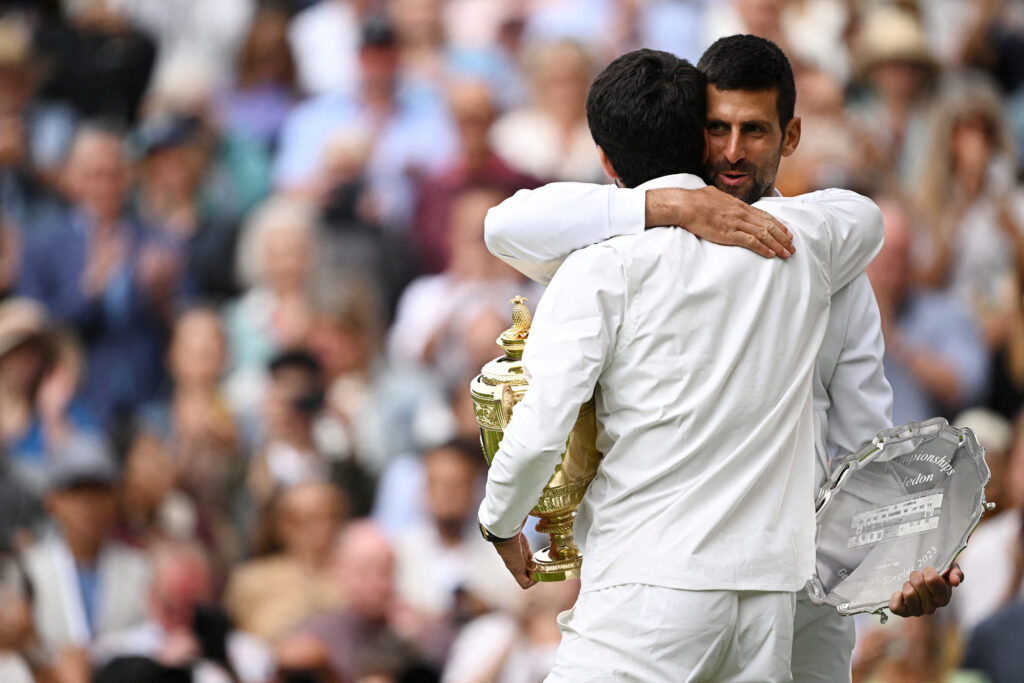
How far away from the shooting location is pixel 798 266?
208 centimetres

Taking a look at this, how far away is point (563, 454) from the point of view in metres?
2.13

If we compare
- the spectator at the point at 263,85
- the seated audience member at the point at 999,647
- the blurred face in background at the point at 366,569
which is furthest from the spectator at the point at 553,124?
the seated audience member at the point at 999,647

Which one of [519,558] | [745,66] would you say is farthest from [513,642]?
[745,66]

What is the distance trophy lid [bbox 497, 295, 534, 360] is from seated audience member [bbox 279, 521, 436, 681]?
13.1 feet

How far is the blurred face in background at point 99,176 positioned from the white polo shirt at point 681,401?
506cm

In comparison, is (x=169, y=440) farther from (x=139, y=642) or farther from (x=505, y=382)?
(x=505, y=382)

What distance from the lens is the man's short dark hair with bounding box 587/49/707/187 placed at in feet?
6.82

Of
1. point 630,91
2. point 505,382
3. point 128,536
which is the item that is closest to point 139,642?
point 128,536

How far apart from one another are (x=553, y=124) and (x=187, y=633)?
292 cm

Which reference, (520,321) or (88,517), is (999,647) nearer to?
(88,517)

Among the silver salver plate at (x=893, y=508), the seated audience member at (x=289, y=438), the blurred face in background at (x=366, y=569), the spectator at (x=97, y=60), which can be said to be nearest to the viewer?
the silver salver plate at (x=893, y=508)

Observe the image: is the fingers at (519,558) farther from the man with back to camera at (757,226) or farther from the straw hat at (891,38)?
the straw hat at (891,38)

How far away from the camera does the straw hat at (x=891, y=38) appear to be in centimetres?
625

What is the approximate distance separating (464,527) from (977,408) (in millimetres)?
2402
